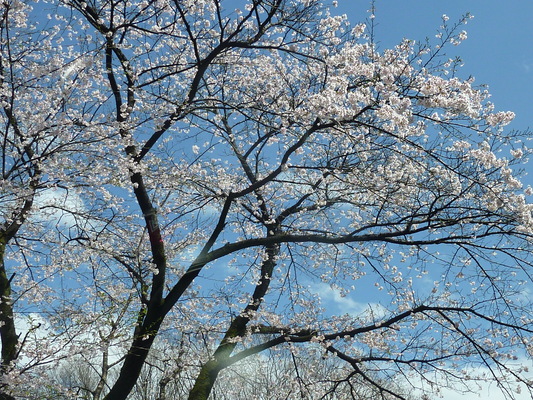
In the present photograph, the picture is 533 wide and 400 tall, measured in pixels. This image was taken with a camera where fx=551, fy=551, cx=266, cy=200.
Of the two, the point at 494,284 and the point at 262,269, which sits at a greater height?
the point at 262,269

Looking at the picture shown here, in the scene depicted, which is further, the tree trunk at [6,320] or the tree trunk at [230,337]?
the tree trunk at [230,337]

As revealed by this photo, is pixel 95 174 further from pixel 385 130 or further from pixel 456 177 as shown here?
pixel 456 177

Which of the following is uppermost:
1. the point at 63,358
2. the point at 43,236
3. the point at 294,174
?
the point at 294,174

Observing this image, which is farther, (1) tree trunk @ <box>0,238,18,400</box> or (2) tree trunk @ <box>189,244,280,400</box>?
(2) tree trunk @ <box>189,244,280,400</box>

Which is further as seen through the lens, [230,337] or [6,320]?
[230,337]

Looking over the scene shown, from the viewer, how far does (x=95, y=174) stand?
22.9ft

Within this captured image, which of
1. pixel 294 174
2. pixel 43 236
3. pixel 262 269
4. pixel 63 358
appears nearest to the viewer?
pixel 63 358

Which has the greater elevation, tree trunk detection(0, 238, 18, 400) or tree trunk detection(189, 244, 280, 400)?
tree trunk detection(189, 244, 280, 400)

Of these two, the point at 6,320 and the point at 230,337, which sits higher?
the point at 230,337

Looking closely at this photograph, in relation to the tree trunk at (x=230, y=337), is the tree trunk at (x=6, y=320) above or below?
below

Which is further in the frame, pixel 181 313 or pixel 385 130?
pixel 181 313

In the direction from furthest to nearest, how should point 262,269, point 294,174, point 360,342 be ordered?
point 262,269 < point 360,342 < point 294,174

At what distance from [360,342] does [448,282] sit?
7.44 ft

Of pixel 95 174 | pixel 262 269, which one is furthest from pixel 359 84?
pixel 262 269
